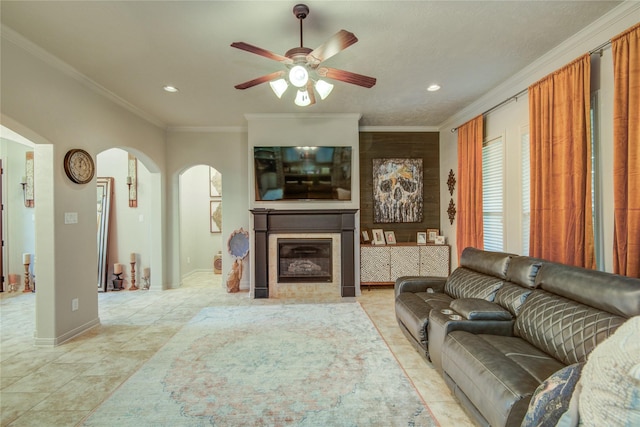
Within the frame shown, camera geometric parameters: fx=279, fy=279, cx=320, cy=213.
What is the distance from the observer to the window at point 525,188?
3.29 meters

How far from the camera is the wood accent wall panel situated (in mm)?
5391

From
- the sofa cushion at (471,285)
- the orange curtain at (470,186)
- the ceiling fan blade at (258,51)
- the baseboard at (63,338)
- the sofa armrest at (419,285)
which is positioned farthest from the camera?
the orange curtain at (470,186)

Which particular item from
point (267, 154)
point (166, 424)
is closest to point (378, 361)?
point (166, 424)

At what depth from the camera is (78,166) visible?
321 centimetres

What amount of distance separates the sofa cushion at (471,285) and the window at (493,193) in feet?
3.55

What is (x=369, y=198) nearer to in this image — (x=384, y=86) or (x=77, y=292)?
(x=384, y=86)

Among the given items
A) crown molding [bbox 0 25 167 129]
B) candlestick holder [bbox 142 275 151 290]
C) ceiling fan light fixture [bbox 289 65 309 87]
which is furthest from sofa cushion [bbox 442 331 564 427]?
candlestick holder [bbox 142 275 151 290]

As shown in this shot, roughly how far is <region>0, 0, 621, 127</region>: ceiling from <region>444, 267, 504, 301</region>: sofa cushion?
2265 mm

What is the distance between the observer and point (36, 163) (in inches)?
115

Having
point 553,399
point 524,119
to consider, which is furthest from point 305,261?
point 553,399

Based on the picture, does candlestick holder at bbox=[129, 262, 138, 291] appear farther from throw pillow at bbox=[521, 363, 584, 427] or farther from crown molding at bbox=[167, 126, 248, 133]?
throw pillow at bbox=[521, 363, 584, 427]

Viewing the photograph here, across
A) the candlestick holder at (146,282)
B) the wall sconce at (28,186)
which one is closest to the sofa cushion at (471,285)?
the candlestick holder at (146,282)

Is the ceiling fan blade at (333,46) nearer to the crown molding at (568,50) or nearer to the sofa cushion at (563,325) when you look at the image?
the crown molding at (568,50)

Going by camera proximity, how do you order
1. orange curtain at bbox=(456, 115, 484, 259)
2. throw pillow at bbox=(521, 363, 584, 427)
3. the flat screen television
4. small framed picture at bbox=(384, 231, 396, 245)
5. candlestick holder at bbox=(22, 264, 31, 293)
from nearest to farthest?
throw pillow at bbox=(521, 363, 584, 427), orange curtain at bbox=(456, 115, 484, 259), the flat screen television, candlestick holder at bbox=(22, 264, 31, 293), small framed picture at bbox=(384, 231, 396, 245)
